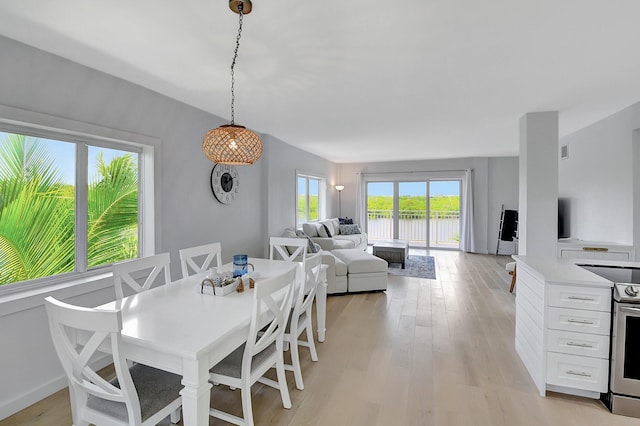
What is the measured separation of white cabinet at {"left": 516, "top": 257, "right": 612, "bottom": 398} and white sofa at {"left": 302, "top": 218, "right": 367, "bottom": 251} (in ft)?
13.0

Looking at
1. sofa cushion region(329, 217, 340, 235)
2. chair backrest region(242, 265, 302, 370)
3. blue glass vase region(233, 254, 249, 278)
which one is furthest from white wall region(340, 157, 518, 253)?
chair backrest region(242, 265, 302, 370)

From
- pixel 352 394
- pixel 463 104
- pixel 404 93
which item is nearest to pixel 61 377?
pixel 352 394

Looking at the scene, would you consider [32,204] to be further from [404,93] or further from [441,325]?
[441,325]

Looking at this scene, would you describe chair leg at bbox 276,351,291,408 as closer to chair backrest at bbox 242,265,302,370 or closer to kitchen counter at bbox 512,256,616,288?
chair backrest at bbox 242,265,302,370

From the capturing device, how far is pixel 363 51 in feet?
7.00

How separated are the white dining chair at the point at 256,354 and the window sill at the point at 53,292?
4.80 ft

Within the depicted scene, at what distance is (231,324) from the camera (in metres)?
1.55

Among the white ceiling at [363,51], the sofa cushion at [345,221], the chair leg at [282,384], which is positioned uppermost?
the white ceiling at [363,51]

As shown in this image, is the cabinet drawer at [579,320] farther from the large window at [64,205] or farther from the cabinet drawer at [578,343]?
the large window at [64,205]

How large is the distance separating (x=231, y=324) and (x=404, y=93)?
8.63 ft

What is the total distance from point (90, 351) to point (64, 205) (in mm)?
1710

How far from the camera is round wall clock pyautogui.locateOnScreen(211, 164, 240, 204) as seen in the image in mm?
3803

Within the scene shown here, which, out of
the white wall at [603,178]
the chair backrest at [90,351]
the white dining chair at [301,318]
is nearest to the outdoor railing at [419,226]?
the white wall at [603,178]

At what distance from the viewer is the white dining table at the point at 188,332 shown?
1.31m
